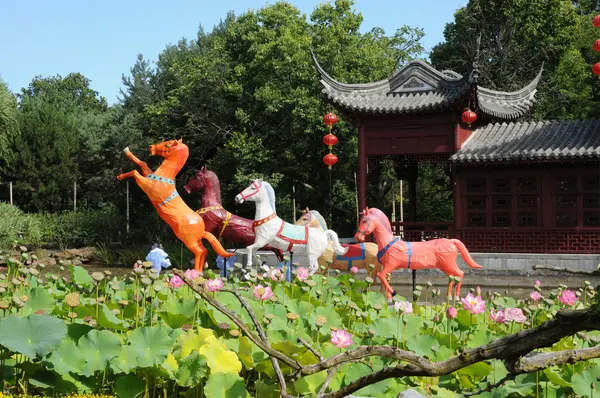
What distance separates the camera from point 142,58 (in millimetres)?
30625

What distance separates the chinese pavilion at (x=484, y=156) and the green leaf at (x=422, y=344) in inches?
447

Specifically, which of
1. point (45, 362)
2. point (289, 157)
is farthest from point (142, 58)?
point (45, 362)

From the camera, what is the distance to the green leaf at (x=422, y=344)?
3.37 m

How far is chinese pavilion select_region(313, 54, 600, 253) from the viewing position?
1423cm

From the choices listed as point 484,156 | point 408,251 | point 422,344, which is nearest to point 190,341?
point 422,344

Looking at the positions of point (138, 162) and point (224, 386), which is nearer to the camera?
point (224, 386)

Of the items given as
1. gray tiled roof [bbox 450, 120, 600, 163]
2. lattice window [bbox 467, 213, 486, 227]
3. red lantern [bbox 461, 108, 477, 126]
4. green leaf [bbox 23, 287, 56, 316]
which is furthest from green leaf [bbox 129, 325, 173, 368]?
lattice window [bbox 467, 213, 486, 227]

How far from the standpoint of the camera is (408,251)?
7.94m

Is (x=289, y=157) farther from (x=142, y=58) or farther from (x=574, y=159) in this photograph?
(x=142, y=58)

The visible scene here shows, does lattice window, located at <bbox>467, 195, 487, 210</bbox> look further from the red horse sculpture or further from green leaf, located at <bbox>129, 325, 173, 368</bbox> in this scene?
green leaf, located at <bbox>129, 325, 173, 368</bbox>

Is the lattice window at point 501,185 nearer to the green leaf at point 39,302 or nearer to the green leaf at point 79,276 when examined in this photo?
the green leaf at point 79,276

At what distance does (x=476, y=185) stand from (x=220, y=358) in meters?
13.0

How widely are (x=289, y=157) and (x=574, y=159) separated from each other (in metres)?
8.15

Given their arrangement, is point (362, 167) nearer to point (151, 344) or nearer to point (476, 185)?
point (476, 185)
